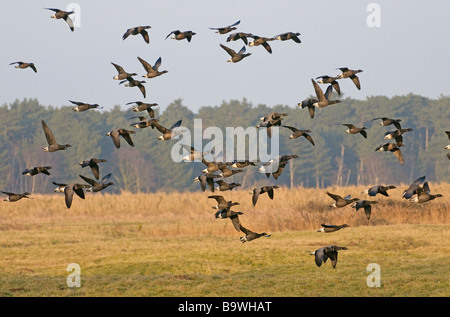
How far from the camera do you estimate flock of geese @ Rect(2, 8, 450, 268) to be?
669 inches

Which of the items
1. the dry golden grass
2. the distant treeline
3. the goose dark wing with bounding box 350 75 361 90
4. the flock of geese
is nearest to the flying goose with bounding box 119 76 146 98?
the flock of geese

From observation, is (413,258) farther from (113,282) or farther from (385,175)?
(385,175)

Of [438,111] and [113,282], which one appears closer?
[113,282]

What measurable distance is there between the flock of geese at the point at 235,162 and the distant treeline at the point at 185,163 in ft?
273

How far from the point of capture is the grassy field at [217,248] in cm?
2283

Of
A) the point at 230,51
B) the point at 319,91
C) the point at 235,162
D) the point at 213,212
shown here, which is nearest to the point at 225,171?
the point at 235,162

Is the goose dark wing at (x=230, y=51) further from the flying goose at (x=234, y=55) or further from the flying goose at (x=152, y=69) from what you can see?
the flying goose at (x=152, y=69)

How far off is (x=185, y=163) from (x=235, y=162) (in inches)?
3599

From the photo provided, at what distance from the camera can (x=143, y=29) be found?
70.2ft

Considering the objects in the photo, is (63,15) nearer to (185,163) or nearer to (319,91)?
(319,91)

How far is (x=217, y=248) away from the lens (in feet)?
104

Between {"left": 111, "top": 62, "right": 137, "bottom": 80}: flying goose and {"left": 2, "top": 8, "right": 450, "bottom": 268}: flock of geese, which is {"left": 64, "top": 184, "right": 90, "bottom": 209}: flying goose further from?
{"left": 111, "top": 62, "right": 137, "bottom": 80}: flying goose
